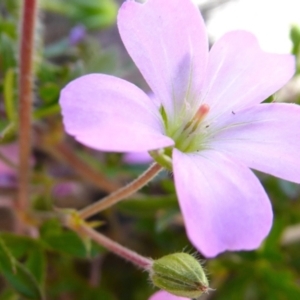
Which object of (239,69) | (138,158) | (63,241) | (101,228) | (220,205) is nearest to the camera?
(220,205)

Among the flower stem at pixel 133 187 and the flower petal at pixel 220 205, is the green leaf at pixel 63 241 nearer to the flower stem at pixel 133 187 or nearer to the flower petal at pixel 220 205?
the flower stem at pixel 133 187

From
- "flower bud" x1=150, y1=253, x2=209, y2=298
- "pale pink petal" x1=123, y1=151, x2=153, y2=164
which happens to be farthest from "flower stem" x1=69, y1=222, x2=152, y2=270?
"pale pink petal" x1=123, y1=151, x2=153, y2=164

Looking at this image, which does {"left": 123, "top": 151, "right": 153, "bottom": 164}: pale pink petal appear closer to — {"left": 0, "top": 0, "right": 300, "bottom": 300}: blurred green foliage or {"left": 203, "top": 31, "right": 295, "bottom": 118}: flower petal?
{"left": 0, "top": 0, "right": 300, "bottom": 300}: blurred green foliage

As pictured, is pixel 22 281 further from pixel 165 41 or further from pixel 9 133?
pixel 165 41

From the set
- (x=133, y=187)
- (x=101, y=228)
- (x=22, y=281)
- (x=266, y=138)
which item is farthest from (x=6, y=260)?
(x=101, y=228)

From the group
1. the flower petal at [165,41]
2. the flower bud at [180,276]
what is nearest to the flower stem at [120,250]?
the flower bud at [180,276]
